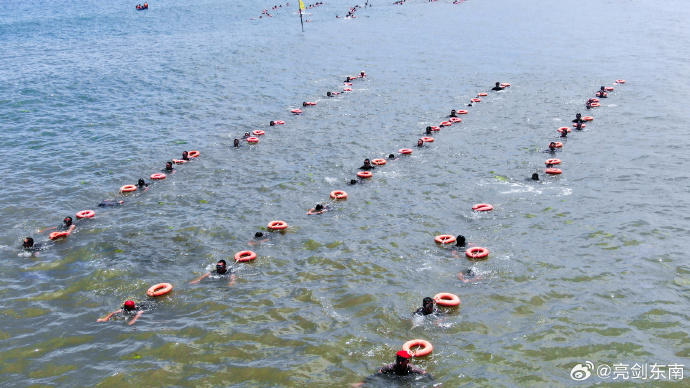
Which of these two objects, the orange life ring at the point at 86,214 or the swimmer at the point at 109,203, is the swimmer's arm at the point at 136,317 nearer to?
the orange life ring at the point at 86,214

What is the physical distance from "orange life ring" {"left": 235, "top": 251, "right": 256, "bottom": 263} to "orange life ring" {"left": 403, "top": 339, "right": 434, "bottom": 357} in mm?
7468

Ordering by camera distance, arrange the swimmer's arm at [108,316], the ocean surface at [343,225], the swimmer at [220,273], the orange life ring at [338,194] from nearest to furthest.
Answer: the ocean surface at [343,225], the swimmer's arm at [108,316], the swimmer at [220,273], the orange life ring at [338,194]

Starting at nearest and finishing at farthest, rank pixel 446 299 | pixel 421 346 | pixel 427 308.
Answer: pixel 421 346, pixel 427 308, pixel 446 299

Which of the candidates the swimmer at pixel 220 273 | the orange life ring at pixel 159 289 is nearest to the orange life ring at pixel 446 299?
the swimmer at pixel 220 273

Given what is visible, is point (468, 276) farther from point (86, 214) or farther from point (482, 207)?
point (86, 214)

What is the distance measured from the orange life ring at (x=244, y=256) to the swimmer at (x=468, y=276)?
24.6 feet

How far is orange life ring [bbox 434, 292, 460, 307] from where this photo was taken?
16109mm

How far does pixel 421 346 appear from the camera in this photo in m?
14.4

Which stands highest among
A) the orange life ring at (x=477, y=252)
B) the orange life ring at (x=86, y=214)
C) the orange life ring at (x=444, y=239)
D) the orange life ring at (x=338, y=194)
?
the orange life ring at (x=86, y=214)

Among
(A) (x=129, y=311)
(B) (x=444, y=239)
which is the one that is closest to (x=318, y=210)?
(B) (x=444, y=239)

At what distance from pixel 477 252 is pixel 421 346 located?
19.1ft

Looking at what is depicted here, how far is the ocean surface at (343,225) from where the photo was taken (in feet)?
47.9

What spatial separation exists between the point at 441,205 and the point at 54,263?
621 inches

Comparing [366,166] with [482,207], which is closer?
[482,207]
